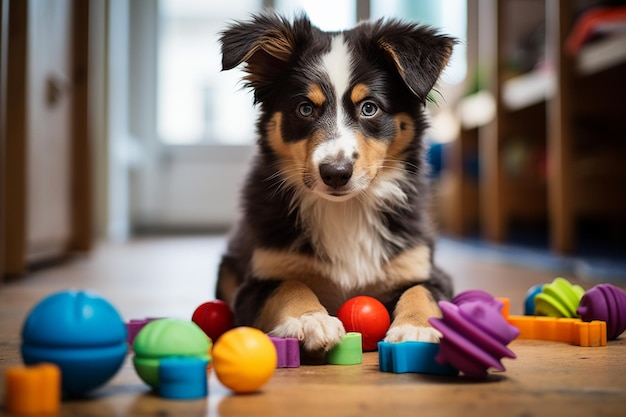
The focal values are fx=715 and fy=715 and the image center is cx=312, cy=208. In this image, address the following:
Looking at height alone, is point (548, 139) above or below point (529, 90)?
below

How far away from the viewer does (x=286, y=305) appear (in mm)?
1858

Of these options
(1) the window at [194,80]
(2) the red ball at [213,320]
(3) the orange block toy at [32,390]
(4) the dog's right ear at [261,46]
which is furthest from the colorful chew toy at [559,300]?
(1) the window at [194,80]

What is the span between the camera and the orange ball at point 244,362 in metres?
1.36

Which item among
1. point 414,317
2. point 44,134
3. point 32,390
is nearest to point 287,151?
point 414,317

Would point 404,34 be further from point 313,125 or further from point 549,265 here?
point 549,265

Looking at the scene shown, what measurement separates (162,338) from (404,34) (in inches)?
46.8

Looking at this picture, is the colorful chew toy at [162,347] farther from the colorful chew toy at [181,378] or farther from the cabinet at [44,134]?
the cabinet at [44,134]

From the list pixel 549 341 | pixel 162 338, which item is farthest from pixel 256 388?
pixel 549 341

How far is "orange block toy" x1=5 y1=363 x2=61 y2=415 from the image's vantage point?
3.89ft

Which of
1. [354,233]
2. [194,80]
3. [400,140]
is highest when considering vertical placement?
[194,80]

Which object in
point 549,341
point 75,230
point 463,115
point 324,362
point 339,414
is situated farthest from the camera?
point 463,115

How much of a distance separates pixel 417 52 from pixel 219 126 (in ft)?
28.7

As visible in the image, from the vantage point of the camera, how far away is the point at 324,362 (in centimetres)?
175

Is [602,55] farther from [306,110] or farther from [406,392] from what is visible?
[406,392]
